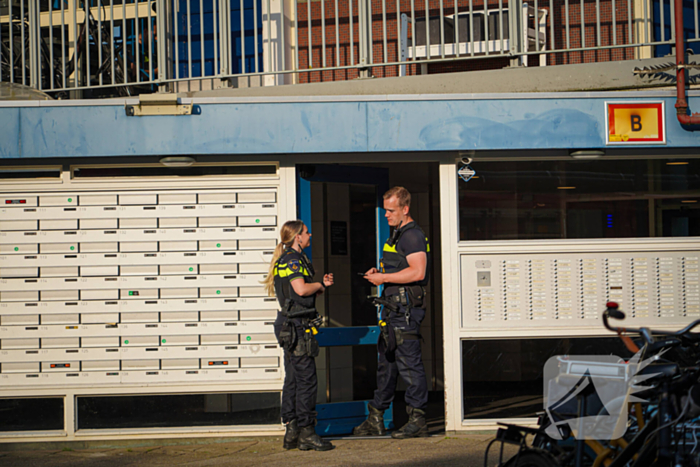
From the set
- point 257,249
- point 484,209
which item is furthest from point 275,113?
point 484,209

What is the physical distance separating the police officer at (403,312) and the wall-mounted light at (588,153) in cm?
161

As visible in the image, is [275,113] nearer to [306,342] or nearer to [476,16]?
[306,342]

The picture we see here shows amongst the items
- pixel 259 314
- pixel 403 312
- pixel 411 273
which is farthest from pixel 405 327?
pixel 259 314

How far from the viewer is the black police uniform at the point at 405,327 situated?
19.3ft

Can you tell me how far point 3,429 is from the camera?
6.32m

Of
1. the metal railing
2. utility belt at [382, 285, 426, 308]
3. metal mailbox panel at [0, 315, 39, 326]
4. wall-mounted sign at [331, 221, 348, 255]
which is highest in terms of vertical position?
the metal railing

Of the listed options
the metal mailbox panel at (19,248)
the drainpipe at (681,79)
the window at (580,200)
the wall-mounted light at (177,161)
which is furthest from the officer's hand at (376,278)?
the metal mailbox panel at (19,248)

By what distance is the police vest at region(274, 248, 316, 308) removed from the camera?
5.73 metres

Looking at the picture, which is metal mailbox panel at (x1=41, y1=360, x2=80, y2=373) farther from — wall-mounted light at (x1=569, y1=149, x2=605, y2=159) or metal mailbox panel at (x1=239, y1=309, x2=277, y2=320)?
wall-mounted light at (x1=569, y1=149, x2=605, y2=159)

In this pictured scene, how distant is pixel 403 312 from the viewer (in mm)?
5934

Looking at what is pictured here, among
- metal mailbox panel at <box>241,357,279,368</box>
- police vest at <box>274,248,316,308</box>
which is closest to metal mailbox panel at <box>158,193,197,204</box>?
police vest at <box>274,248,316,308</box>

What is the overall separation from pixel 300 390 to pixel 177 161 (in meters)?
2.35

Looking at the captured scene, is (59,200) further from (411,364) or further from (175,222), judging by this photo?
(411,364)

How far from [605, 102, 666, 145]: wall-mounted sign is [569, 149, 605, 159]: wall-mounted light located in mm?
129
